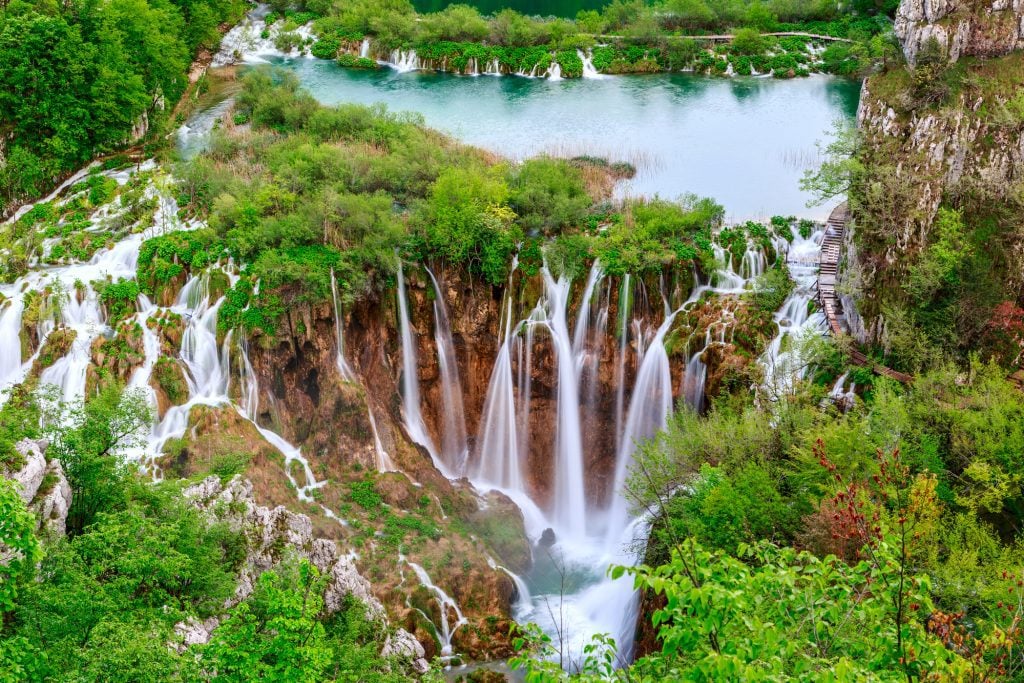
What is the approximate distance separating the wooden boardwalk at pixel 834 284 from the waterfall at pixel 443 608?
1465cm

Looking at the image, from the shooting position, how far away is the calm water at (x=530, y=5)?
77.4 metres

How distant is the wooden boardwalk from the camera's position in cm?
2827

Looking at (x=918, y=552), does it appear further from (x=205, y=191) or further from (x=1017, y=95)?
(x=205, y=191)

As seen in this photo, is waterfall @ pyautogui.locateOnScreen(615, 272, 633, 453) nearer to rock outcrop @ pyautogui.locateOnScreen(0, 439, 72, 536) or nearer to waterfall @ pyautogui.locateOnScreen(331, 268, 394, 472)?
waterfall @ pyautogui.locateOnScreen(331, 268, 394, 472)

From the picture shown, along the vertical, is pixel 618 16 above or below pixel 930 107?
above

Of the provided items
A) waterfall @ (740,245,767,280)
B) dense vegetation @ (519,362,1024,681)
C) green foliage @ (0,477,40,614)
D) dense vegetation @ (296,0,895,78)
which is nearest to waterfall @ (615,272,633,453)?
dense vegetation @ (519,362,1024,681)

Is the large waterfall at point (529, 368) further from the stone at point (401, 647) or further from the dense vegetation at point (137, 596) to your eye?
the dense vegetation at point (137, 596)

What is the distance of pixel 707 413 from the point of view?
31.4 meters

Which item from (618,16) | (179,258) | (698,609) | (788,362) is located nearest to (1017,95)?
(788,362)

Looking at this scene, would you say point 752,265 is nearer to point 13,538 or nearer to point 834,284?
point 834,284

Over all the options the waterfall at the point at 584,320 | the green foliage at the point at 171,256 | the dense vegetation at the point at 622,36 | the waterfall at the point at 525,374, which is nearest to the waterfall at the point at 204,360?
the green foliage at the point at 171,256

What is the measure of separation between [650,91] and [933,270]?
31495 mm

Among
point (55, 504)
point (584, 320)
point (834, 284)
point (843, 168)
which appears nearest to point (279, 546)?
point (55, 504)

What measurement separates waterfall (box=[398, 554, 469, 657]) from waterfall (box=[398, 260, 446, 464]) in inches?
274
